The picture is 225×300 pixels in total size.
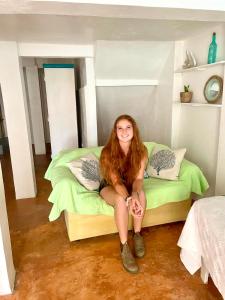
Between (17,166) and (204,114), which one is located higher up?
(204,114)

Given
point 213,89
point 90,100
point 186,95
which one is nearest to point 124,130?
point 213,89

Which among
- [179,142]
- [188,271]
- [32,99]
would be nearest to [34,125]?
[32,99]

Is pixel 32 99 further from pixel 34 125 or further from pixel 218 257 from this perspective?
pixel 218 257

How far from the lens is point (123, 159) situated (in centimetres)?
205

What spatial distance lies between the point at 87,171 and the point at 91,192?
238mm

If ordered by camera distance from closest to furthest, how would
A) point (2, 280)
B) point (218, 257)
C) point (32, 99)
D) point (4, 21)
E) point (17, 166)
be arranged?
1. point (218, 257)
2. point (2, 280)
3. point (4, 21)
4. point (17, 166)
5. point (32, 99)

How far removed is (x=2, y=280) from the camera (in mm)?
1546

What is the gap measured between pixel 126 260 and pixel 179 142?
1.83 meters

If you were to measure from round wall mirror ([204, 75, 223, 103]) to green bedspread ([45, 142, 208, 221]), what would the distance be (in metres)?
0.71

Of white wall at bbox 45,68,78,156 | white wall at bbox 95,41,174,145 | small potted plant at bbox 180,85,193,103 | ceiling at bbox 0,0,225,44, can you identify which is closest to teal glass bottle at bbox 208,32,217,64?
ceiling at bbox 0,0,225,44

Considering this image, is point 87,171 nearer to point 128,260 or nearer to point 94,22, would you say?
point 128,260

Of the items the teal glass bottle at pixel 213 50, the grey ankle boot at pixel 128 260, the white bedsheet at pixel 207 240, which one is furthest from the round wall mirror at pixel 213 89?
the grey ankle boot at pixel 128 260

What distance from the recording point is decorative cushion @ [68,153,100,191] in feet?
7.20

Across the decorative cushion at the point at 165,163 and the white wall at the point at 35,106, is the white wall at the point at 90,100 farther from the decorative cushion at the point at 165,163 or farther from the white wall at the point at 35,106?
the white wall at the point at 35,106
